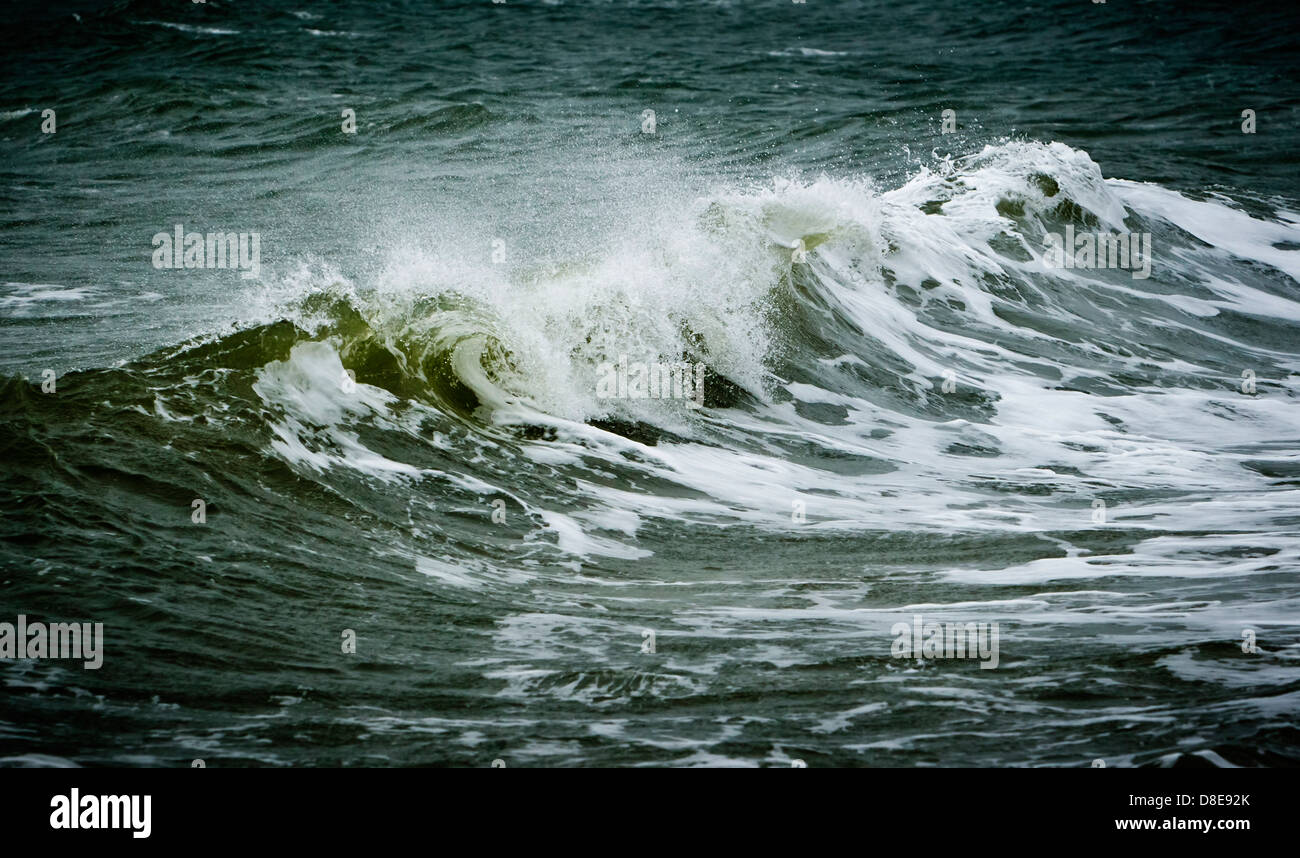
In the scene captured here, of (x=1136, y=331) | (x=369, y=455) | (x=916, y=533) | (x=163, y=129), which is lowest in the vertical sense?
(x=916, y=533)

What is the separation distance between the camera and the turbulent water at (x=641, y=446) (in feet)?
14.3

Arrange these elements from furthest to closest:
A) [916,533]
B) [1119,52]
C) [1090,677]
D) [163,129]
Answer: [1119,52]
[163,129]
[916,533]
[1090,677]

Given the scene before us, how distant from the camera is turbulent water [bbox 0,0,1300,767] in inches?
171

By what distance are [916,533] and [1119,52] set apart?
22.1 metres

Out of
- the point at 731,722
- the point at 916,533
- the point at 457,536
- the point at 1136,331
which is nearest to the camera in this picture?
the point at 731,722

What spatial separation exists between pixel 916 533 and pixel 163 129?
1486 centimetres

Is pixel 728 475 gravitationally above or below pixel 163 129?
below

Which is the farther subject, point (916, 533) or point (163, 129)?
point (163, 129)

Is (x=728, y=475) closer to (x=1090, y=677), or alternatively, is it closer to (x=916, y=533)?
(x=916, y=533)

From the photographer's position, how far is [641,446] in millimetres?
7805

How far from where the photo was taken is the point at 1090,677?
15.1 feet

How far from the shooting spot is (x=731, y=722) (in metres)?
4.26
